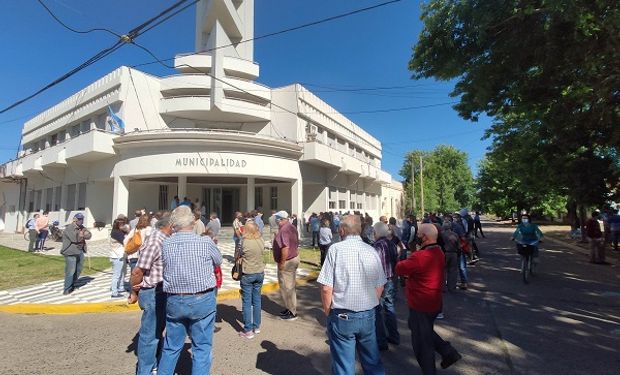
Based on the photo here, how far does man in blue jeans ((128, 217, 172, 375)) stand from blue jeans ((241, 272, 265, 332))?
154 cm

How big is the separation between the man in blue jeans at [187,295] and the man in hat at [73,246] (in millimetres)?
5696

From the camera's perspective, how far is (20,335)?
530 cm

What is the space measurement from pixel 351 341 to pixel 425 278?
1.18m

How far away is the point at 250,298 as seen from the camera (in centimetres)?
520

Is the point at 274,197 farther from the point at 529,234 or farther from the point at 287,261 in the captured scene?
the point at 287,261

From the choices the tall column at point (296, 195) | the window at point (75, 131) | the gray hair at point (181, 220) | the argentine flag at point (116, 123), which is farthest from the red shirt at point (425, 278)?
the window at point (75, 131)

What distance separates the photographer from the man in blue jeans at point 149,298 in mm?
3605

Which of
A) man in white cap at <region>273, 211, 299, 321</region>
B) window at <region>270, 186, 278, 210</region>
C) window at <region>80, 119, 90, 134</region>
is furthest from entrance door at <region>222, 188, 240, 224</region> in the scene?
man in white cap at <region>273, 211, 299, 321</region>

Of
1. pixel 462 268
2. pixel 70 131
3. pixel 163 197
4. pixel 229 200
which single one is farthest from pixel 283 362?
pixel 70 131

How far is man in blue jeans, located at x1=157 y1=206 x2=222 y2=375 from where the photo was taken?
10.1 ft

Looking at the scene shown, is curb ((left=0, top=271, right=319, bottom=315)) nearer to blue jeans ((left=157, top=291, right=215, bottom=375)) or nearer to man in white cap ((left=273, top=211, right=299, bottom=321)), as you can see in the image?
man in white cap ((left=273, top=211, right=299, bottom=321))

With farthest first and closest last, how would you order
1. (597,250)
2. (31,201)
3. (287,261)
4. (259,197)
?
(31,201)
(259,197)
(597,250)
(287,261)

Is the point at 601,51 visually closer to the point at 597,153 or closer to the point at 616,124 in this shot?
the point at 616,124

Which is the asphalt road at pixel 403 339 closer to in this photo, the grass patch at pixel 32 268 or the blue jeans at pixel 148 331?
the blue jeans at pixel 148 331
